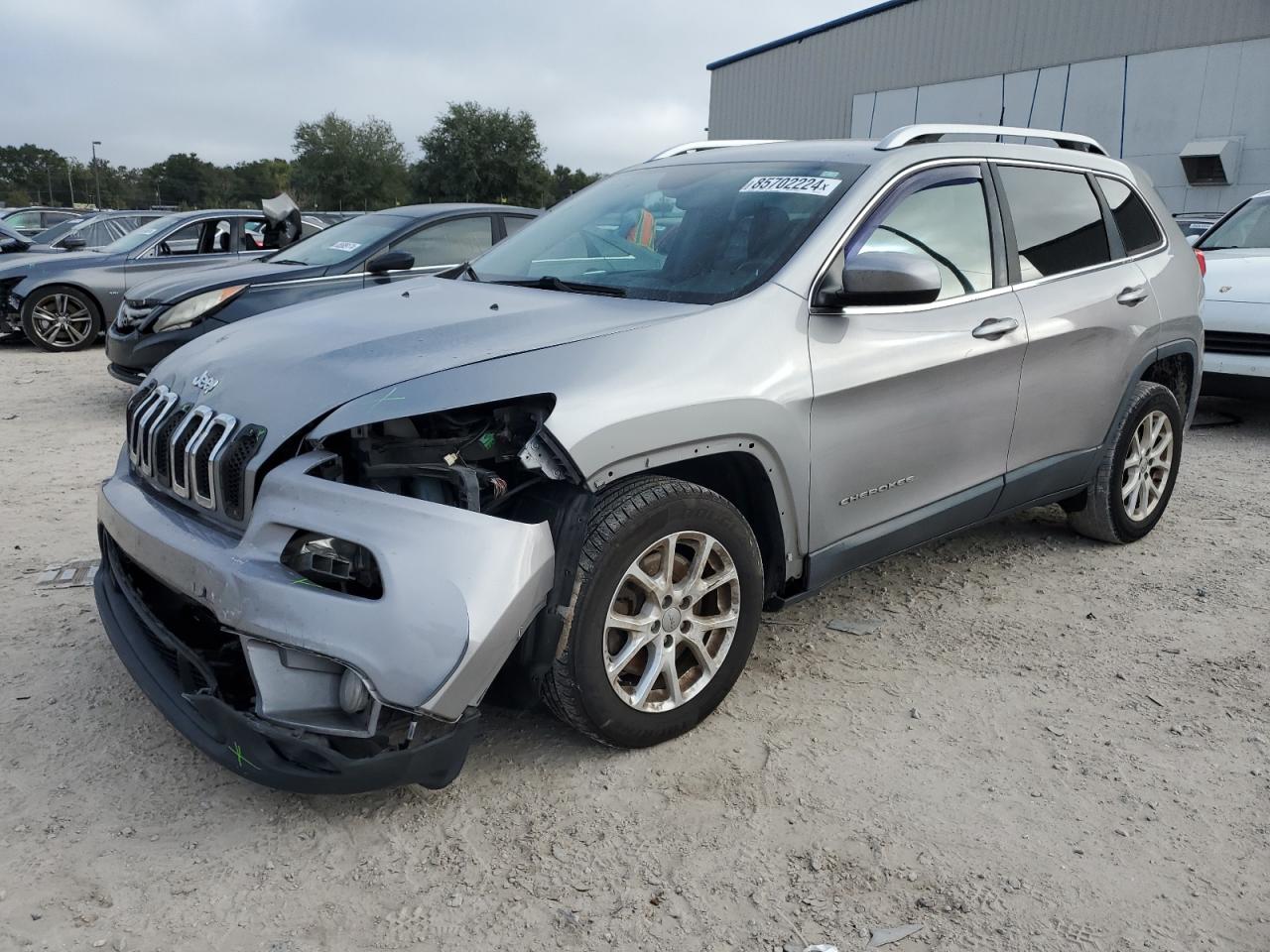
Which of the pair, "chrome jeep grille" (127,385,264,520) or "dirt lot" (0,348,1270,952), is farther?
"chrome jeep grille" (127,385,264,520)

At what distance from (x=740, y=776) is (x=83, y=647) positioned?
7.71 feet

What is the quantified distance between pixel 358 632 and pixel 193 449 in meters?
0.80

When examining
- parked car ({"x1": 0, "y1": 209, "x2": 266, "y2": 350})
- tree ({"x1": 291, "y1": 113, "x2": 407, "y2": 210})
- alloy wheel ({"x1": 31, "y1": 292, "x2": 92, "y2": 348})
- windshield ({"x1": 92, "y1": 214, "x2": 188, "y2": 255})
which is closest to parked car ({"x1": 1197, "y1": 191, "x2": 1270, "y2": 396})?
parked car ({"x1": 0, "y1": 209, "x2": 266, "y2": 350})

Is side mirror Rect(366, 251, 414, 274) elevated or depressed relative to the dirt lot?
elevated

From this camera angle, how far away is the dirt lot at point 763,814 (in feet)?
7.50

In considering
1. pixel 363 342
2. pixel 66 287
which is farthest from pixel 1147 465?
pixel 66 287

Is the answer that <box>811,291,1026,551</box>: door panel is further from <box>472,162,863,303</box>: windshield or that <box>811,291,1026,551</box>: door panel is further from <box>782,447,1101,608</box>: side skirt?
<box>472,162,863,303</box>: windshield

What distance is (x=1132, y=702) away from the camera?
11.0 ft

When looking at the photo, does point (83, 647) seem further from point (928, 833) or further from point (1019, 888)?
point (1019, 888)

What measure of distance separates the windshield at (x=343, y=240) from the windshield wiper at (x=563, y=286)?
4289 millimetres

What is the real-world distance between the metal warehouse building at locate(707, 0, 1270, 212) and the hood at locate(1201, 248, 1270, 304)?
1151 centimetres

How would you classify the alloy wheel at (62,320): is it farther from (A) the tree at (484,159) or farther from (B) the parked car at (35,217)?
(A) the tree at (484,159)

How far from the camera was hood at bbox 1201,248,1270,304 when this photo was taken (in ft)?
23.5

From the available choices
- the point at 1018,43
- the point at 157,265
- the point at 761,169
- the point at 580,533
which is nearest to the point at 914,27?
the point at 1018,43
